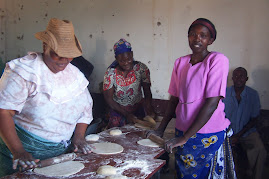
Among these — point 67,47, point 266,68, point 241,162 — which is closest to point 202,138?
point 67,47

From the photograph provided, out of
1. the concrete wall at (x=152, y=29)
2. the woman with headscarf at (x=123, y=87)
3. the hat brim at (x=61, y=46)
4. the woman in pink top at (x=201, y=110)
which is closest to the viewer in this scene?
the hat brim at (x=61, y=46)

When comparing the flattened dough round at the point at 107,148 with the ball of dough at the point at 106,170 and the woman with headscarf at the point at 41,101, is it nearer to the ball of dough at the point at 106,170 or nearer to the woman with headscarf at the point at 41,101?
the woman with headscarf at the point at 41,101

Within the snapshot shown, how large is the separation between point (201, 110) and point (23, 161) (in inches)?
48.8

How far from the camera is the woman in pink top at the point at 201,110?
2051 millimetres

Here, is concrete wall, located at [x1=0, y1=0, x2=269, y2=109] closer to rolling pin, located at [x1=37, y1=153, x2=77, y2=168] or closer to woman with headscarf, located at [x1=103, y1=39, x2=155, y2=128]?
woman with headscarf, located at [x1=103, y1=39, x2=155, y2=128]

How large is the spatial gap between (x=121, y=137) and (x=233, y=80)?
5.81 ft

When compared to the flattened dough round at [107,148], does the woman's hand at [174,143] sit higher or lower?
higher

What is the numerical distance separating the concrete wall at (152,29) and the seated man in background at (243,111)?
0.92ft

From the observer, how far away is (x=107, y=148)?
2166mm

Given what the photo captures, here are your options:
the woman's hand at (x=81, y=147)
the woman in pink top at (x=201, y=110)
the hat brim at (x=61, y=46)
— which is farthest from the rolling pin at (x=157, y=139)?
the hat brim at (x=61, y=46)

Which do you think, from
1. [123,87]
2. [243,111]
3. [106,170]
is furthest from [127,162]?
[243,111]

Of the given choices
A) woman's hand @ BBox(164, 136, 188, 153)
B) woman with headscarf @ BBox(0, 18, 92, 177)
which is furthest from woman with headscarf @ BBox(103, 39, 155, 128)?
woman with headscarf @ BBox(0, 18, 92, 177)

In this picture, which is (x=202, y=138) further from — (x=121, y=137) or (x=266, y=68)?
(x=266, y=68)

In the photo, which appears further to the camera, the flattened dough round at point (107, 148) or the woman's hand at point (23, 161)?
the flattened dough round at point (107, 148)
